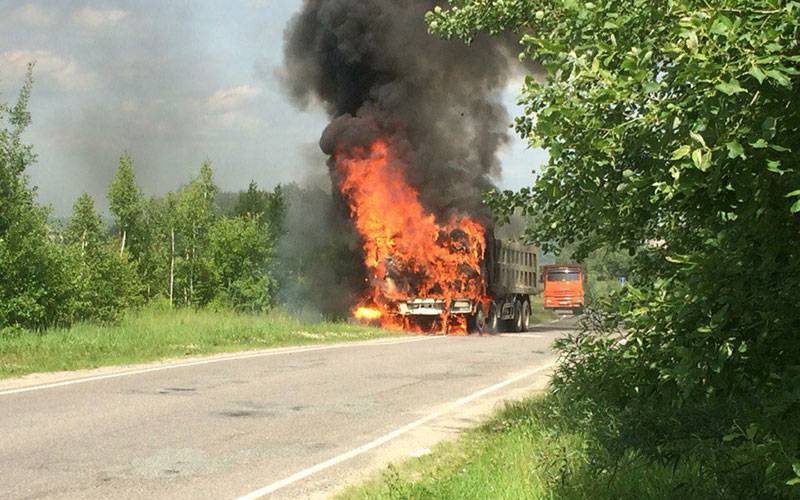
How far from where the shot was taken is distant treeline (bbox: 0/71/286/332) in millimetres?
18667

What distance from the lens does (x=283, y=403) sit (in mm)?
10461

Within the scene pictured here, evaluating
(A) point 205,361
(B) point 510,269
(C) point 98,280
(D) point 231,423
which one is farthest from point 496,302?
(D) point 231,423

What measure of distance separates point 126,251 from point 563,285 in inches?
943

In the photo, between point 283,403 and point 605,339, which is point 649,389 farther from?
point 283,403

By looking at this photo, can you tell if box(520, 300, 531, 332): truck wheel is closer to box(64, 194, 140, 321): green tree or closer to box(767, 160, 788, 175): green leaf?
box(64, 194, 140, 321): green tree

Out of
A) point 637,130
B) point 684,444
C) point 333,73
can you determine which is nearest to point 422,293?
point 333,73

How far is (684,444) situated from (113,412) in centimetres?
702

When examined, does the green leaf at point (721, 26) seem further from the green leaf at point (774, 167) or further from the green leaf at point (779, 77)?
the green leaf at point (774, 167)

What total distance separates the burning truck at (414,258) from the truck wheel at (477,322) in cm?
3

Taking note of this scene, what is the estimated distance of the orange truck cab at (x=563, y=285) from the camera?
4441cm

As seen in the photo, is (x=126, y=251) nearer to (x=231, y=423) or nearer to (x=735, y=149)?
(x=231, y=423)

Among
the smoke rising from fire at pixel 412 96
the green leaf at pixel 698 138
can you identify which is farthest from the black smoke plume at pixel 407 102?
the green leaf at pixel 698 138

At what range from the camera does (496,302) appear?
92.7ft

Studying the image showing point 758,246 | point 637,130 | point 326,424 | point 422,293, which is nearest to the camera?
point 758,246
